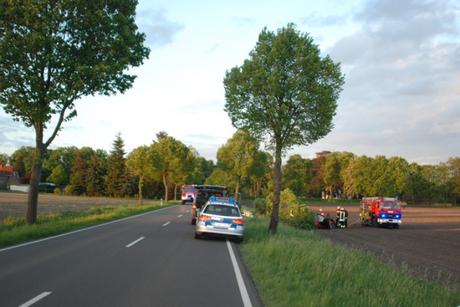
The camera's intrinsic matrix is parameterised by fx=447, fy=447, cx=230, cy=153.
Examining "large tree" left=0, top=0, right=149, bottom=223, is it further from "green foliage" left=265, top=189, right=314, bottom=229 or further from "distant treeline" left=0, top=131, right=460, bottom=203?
"distant treeline" left=0, top=131, right=460, bottom=203

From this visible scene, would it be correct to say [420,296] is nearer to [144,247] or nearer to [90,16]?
[144,247]

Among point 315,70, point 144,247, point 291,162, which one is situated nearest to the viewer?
point 144,247

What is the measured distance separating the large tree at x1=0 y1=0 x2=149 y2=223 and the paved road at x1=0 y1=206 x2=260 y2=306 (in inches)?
236

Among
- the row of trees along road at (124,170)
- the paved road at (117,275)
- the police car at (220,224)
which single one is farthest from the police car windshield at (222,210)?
the row of trees along road at (124,170)

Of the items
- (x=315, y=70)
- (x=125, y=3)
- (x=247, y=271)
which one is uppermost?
(x=125, y=3)

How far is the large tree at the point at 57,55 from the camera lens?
1644cm

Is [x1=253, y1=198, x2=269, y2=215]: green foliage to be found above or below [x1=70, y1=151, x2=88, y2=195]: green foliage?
below

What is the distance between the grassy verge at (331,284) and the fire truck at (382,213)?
93.0ft

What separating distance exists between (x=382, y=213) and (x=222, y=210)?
Result: 84.2 feet

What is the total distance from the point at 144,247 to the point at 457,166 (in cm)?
13447

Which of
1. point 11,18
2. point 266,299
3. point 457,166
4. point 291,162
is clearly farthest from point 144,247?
point 457,166

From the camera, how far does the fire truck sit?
3816cm

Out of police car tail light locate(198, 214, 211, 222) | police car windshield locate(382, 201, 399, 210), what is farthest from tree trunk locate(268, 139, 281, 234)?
police car windshield locate(382, 201, 399, 210)

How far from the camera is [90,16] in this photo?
56.0 ft
